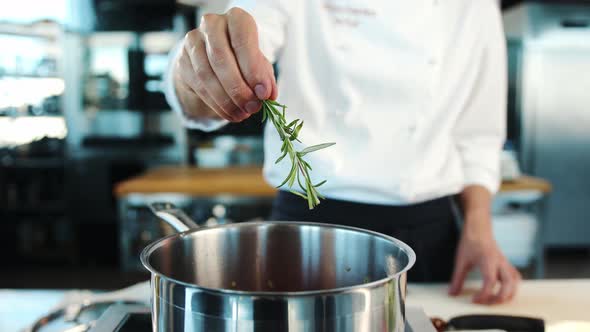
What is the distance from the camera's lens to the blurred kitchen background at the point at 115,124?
12.2ft

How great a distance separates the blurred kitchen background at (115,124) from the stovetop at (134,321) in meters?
3.02

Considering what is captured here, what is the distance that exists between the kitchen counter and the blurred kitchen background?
2.66 metres

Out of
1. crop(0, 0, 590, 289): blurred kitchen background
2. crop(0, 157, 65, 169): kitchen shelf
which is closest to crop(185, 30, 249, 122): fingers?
crop(0, 0, 590, 289): blurred kitchen background

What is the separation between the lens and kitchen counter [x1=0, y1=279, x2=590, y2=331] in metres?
0.86

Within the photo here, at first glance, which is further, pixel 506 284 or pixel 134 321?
pixel 506 284

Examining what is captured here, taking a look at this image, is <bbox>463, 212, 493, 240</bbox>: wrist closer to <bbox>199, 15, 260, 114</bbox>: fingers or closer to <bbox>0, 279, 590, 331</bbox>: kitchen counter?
<bbox>0, 279, 590, 331</bbox>: kitchen counter

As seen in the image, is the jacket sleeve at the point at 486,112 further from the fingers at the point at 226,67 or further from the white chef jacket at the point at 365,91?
the fingers at the point at 226,67

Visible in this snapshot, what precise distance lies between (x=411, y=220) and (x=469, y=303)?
0.20 meters

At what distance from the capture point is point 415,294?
3.17 ft

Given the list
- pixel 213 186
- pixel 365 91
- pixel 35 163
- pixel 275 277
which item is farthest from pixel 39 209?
pixel 275 277

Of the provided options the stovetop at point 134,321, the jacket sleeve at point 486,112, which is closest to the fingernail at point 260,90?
the stovetop at point 134,321

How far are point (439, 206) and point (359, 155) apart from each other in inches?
9.1

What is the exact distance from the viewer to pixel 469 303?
929mm

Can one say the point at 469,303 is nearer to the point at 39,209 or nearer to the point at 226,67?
the point at 226,67
